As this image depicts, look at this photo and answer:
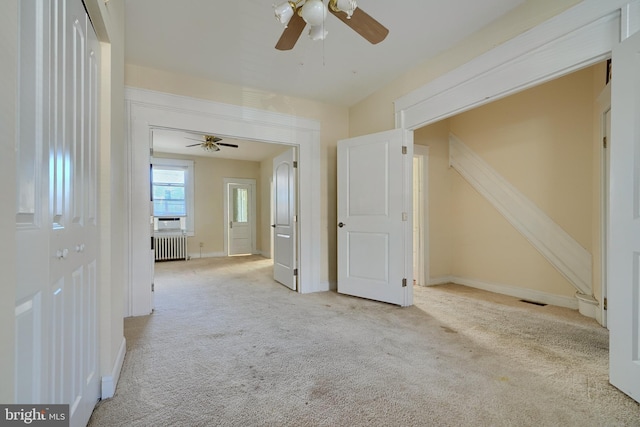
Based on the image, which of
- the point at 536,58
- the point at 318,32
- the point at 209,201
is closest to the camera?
the point at 318,32

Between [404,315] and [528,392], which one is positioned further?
[404,315]

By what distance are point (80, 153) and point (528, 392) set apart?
2609 mm

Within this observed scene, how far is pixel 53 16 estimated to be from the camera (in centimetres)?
96

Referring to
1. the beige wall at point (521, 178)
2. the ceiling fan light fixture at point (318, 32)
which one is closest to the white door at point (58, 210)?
the ceiling fan light fixture at point (318, 32)

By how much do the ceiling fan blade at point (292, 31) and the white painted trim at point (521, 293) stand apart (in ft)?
12.6

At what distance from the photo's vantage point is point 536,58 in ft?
7.02

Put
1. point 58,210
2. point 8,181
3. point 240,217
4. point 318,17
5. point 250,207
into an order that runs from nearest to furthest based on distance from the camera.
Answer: point 8,181
point 58,210
point 318,17
point 240,217
point 250,207

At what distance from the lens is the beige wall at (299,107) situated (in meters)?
3.13

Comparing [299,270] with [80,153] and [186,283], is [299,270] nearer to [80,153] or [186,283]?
[186,283]

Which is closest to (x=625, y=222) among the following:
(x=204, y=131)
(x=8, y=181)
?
(x=8, y=181)

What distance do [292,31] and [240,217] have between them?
21.4 ft

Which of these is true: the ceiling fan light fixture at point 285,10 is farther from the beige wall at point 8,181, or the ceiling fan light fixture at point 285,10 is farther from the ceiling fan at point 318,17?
the beige wall at point 8,181

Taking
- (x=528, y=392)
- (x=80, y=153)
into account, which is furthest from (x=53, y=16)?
(x=528, y=392)

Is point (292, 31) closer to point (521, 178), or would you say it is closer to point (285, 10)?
point (285, 10)
